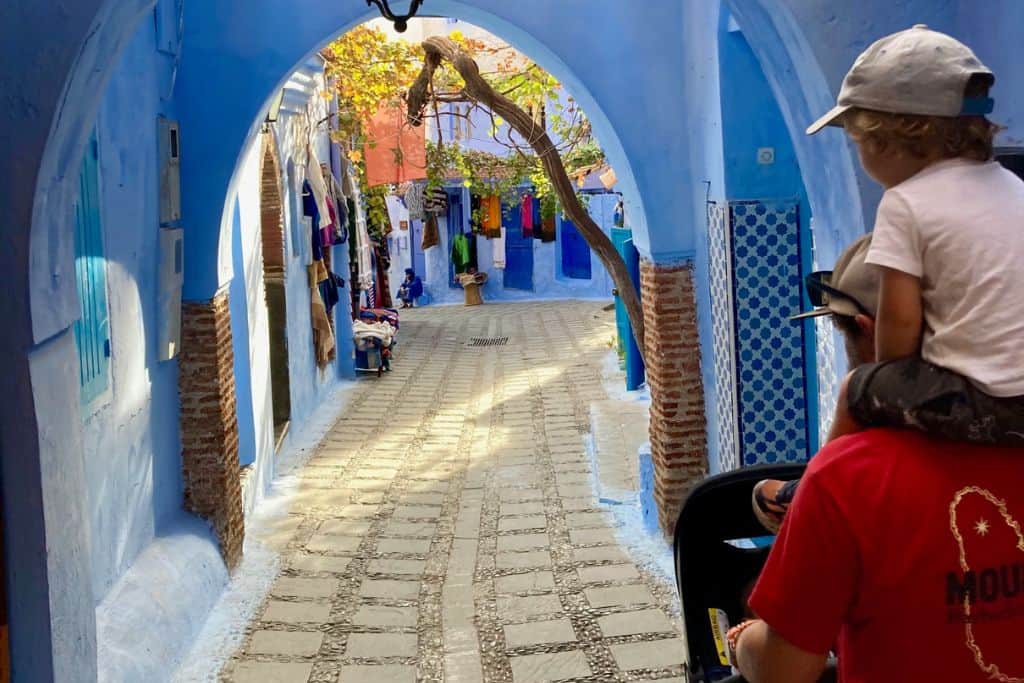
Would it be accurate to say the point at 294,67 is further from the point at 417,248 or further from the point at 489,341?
the point at 417,248

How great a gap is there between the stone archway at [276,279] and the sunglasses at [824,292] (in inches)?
332

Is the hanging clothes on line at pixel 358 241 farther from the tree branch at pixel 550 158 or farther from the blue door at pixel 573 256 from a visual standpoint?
the blue door at pixel 573 256

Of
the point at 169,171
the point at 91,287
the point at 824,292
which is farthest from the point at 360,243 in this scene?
the point at 824,292

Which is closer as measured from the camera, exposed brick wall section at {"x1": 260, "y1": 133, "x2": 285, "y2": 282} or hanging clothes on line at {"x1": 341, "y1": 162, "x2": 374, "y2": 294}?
exposed brick wall section at {"x1": 260, "y1": 133, "x2": 285, "y2": 282}

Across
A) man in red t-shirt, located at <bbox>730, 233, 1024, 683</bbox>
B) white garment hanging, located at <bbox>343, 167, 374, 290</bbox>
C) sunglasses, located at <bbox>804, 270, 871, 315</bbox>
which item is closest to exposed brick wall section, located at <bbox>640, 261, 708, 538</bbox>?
sunglasses, located at <bbox>804, 270, 871, 315</bbox>

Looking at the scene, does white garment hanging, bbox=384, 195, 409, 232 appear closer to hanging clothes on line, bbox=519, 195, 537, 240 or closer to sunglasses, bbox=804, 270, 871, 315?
hanging clothes on line, bbox=519, 195, 537, 240

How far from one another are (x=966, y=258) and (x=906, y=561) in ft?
1.42

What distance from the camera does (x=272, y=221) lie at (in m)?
10.3

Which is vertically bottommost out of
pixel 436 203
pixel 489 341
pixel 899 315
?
pixel 489 341

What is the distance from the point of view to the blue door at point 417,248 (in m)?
25.4

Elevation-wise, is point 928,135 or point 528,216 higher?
point 528,216

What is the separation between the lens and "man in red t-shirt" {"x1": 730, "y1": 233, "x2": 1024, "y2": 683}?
1527mm

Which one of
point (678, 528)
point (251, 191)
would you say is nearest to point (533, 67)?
point (251, 191)

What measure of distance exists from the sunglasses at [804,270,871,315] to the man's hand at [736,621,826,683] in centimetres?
51
